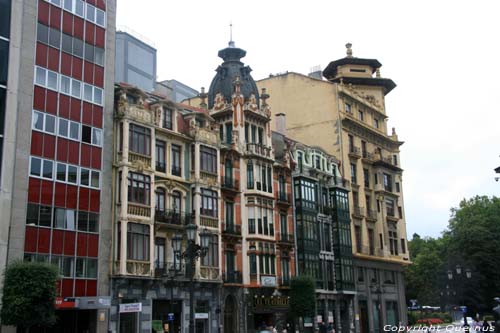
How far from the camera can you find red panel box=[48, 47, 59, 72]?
3722 centimetres

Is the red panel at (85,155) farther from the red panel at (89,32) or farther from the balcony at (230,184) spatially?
the balcony at (230,184)

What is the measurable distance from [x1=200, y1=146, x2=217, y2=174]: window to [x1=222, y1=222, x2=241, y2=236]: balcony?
13.1ft

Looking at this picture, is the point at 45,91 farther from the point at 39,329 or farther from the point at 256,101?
the point at 256,101

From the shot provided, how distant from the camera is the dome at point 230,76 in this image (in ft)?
174

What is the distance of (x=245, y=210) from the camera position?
160 feet

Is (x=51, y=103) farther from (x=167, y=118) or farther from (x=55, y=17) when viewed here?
(x=167, y=118)

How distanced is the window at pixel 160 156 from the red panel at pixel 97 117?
15.1 feet

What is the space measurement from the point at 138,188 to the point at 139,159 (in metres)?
1.86

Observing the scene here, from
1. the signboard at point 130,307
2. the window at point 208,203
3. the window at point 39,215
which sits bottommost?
the signboard at point 130,307

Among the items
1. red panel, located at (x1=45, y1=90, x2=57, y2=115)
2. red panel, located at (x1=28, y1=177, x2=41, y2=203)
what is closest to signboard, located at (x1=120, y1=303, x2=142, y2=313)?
red panel, located at (x1=28, y1=177, x2=41, y2=203)

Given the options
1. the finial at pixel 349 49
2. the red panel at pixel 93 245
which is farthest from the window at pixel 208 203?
the finial at pixel 349 49

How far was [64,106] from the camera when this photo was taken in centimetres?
3744

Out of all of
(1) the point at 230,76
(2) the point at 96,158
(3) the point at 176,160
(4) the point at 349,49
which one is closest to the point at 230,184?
(3) the point at 176,160

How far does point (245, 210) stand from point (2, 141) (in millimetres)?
19933
